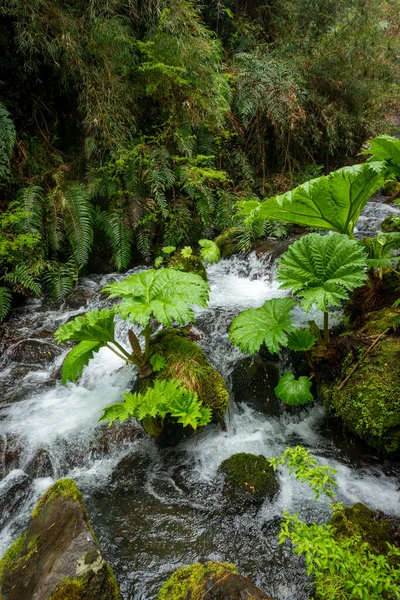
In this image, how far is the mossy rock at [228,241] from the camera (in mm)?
6695

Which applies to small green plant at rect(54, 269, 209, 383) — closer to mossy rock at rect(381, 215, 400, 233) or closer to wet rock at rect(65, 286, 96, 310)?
wet rock at rect(65, 286, 96, 310)

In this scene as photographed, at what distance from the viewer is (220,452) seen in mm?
3246

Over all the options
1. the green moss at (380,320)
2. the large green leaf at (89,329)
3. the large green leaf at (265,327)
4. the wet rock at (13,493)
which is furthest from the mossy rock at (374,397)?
the wet rock at (13,493)

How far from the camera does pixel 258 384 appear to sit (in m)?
3.70

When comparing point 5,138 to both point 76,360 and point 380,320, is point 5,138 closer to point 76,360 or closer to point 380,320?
point 76,360

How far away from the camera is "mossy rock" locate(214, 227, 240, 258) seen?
6695 millimetres

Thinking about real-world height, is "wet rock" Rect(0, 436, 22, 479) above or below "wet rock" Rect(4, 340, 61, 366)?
below

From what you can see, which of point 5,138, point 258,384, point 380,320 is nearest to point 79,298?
point 5,138

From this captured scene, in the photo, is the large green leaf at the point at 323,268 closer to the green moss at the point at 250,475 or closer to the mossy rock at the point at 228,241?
the green moss at the point at 250,475

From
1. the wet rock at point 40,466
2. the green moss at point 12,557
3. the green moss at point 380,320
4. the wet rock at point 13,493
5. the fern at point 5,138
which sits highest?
the fern at point 5,138

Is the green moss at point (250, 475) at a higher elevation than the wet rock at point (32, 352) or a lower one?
lower

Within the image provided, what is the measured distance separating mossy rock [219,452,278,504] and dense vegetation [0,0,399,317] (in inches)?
156

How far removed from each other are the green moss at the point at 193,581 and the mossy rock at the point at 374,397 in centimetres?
158

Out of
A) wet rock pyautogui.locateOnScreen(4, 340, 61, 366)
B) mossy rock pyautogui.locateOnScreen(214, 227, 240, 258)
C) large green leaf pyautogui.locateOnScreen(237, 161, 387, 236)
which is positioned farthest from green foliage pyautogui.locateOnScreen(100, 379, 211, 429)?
mossy rock pyautogui.locateOnScreen(214, 227, 240, 258)
